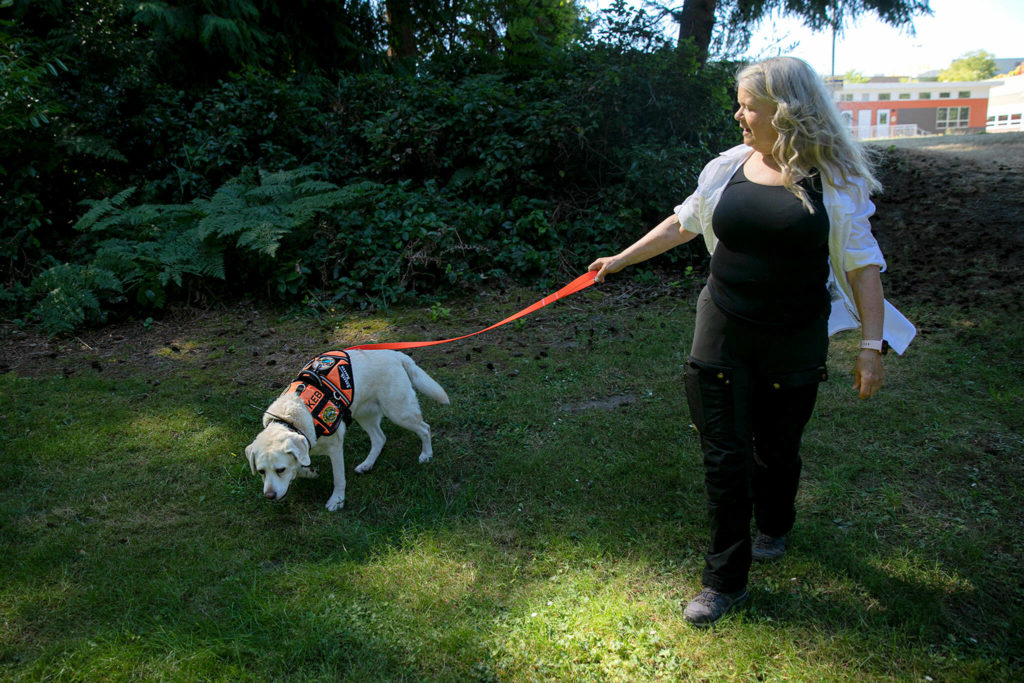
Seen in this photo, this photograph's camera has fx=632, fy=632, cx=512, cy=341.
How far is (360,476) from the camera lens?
418cm

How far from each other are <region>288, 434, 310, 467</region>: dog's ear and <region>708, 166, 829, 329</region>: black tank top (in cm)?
235

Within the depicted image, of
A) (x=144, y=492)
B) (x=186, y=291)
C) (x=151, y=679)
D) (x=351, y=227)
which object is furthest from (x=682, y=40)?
(x=151, y=679)

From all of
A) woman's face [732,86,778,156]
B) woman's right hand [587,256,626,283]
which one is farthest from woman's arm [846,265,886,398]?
woman's right hand [587,256,626,283]

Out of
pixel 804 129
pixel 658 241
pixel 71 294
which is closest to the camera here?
pixel 804 129

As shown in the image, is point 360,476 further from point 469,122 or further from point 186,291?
point 469,122

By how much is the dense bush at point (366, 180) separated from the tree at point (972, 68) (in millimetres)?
129309

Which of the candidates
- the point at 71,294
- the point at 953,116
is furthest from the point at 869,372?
the point at 953,116

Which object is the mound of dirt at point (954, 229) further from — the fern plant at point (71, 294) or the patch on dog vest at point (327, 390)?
the fern plant at point (71, 294)

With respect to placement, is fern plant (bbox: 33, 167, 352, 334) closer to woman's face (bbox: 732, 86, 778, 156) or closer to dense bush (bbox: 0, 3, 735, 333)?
dense bush (bbox: 0, 3, 735, 333)

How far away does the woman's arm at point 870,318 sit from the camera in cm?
254

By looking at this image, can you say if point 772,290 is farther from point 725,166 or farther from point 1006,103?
point 1006,103

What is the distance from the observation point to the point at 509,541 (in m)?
3.45

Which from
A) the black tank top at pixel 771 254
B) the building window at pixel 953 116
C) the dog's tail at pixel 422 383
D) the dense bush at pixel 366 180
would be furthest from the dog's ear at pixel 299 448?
the building window at pixel 953 116

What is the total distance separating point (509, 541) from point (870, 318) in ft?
6.84
